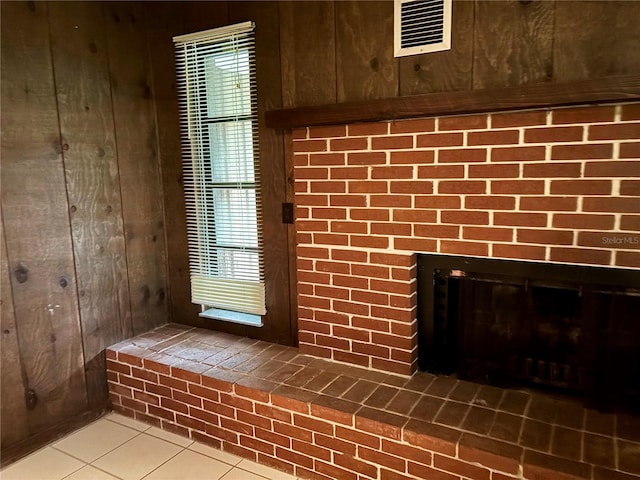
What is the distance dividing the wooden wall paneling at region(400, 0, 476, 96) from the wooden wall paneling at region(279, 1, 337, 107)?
1.16ft

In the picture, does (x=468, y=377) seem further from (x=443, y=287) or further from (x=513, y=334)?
(x=443, y=287)

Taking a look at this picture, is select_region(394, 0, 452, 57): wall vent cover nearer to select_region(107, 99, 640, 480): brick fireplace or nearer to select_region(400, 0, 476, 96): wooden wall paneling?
select_region(400, 0, 476, 96): wooden wall paneling

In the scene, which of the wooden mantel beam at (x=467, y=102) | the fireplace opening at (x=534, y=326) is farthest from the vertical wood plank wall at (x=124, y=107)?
the fireplace opening at (x=534, y=326)

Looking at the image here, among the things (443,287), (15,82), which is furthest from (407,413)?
(15,82)

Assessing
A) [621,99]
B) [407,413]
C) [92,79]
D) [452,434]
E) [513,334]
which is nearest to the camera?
[621,99]

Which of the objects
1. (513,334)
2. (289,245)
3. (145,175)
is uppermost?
(145,175)

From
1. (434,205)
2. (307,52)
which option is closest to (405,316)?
(434,205)

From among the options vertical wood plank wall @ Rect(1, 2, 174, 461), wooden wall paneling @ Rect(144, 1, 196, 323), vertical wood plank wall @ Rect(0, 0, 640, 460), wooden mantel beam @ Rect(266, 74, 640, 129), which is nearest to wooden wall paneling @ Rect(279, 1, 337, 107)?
vertical wood plank wall @ Rect(0, 0, 640, 460)

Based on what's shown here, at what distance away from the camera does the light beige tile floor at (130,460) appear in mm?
1937

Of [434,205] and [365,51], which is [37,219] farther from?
[434,205]

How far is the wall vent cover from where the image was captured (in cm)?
176

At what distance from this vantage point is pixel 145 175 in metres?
2.57

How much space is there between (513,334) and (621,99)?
38.3 inches
